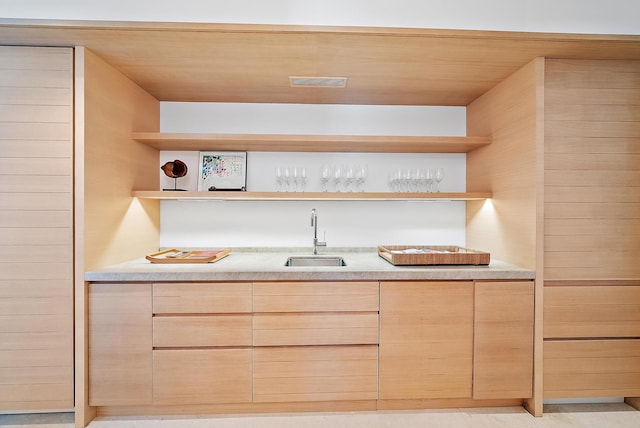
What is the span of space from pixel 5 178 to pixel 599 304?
11.0 feet

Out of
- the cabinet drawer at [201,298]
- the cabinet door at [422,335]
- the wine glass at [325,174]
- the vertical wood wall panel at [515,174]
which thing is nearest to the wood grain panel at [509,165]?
the vertical wood wall panel at [515,174]

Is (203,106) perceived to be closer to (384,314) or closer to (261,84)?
(261,84)

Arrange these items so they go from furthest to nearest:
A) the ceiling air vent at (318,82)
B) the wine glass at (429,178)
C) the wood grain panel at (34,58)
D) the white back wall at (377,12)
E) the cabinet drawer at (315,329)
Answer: the wine glass at (429,178) → the ceiling air vent at (318,82) → the cabinet drawer at (315,329) → the wood grain panel at (34,58) → the white back wall at (377,12)

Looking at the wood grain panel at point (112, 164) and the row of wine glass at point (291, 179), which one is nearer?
the wood grain panel at point (112, 164)

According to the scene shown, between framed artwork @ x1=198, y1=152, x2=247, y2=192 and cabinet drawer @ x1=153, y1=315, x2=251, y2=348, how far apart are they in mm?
1026

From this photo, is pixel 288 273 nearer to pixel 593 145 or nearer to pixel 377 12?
pixel 377 12

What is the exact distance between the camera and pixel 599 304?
1896 mm

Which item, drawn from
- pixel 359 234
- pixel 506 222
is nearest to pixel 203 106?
pixel 359 234

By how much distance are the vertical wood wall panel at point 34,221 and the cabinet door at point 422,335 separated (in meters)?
1.77

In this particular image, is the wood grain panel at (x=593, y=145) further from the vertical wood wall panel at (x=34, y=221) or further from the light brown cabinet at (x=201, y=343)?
the vertical wood wall panel at (x=34, y=221)

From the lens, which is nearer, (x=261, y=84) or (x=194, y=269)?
(x=194, y=269)

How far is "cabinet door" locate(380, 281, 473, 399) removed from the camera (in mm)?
1889

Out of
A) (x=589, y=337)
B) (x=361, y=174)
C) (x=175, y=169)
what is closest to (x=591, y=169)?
(x=589, y=337)

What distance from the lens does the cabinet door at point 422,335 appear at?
6.20 feet
